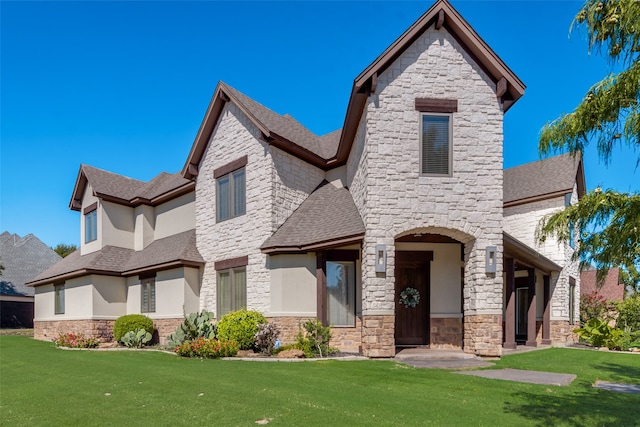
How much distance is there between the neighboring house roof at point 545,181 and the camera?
65.0ft

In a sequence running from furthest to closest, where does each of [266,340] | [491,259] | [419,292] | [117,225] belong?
[117,225]
[419,292]
[266,340]
[491,259]

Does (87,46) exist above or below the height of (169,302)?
above

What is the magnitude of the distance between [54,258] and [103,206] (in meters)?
19.9

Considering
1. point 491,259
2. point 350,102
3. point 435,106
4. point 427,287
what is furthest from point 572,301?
point 350,102

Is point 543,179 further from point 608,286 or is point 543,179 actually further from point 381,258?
point 608,286

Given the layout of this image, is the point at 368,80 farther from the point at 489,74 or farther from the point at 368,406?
the point at 368,406

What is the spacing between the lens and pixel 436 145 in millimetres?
13227

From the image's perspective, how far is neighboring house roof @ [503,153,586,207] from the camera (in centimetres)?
1980

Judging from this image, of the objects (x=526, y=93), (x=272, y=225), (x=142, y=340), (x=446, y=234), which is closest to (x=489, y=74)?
(x=526, y=93)

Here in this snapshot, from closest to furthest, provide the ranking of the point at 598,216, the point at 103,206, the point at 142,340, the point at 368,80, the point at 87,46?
1. the point at 598,216
2. the point at 368,80
3. the point at 87,46
4. the point at 142,340
5. the point at 103,206

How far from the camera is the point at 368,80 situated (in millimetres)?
13039

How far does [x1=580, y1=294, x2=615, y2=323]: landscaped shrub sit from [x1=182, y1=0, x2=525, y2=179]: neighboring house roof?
15.0 meters

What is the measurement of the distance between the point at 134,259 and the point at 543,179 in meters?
20.5

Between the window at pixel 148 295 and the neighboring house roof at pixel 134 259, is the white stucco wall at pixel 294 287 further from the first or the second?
the window at pixel 148 295
